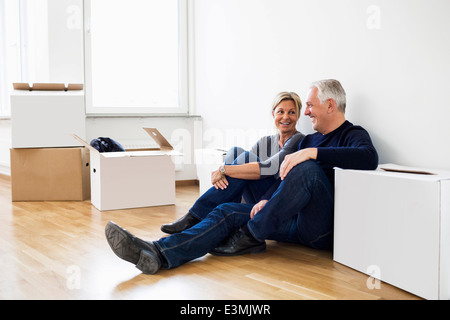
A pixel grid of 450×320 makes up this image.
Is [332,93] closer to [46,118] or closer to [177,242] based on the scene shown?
[177,242]

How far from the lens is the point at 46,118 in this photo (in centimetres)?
314

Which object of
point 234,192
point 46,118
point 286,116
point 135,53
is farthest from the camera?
point 135,53

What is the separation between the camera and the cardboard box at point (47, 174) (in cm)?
316

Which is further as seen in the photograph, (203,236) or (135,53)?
(135,53)

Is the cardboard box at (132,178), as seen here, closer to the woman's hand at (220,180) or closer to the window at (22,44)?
the woman's hand at (220,180)

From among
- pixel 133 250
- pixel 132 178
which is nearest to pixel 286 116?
pixel 133 250

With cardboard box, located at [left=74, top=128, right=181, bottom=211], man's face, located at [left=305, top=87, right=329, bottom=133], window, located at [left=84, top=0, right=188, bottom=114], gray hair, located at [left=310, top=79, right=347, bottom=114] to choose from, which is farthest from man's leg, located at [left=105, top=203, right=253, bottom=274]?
window, located at [left=84, top=0, right=188, bottom=114]

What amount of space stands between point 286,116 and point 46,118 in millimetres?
1844

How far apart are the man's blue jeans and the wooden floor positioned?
3.8 inches

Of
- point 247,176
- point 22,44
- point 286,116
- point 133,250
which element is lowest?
point 133,250
